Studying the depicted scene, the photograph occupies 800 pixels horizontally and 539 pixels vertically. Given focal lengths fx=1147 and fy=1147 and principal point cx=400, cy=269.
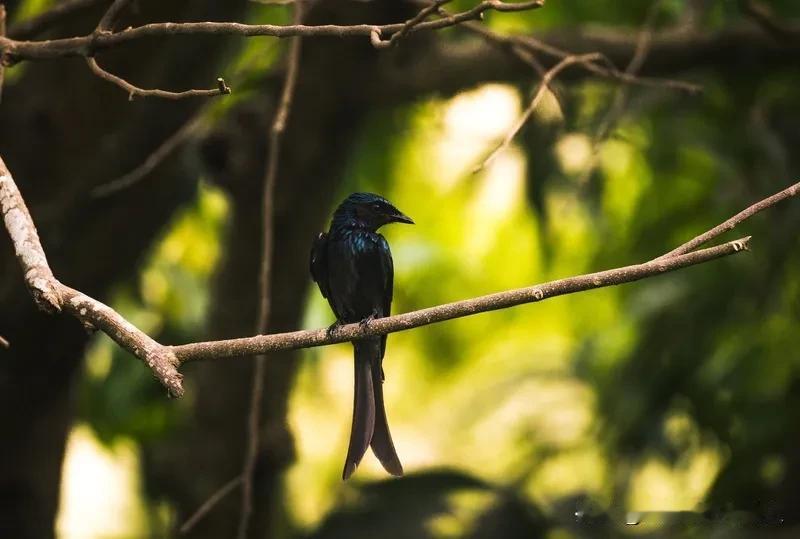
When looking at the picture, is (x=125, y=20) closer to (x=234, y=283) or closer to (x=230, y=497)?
(x=234, y=283)

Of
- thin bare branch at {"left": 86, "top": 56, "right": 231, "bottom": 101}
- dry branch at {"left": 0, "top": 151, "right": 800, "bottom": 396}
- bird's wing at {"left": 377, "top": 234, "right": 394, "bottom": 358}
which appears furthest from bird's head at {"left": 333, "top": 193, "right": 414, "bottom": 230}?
dry branch at {"left": 0, "top": 151, "right": 800, "bottom": 396}

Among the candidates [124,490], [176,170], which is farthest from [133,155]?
[124,490]

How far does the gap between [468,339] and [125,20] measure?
4.19 metres

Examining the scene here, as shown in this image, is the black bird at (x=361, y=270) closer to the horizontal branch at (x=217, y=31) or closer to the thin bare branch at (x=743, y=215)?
the horizontal branch at (x=217, y=31)

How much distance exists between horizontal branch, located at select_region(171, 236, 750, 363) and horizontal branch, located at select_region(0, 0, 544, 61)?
643 millimetres

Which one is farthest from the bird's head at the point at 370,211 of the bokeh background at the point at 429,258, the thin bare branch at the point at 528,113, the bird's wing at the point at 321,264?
the bokeh background at the point at 429,258

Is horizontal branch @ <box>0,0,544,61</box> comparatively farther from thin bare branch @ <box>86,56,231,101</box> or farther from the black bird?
the black bird

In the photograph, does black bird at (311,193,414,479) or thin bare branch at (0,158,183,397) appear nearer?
thin bare branch at (0,158,183,397)

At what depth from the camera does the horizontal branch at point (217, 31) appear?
235 cm

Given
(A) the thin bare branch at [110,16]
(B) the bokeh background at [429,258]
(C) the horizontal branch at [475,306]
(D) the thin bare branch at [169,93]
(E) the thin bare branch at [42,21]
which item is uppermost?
(A) the thin bare branch at [110,16]

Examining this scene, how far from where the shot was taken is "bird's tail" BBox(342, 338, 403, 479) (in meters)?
2.51

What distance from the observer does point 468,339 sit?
782cm

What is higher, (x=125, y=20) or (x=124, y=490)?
(x=125, y=20)

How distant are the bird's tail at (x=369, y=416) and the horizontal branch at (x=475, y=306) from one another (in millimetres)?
442
